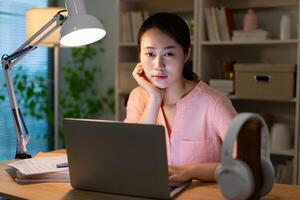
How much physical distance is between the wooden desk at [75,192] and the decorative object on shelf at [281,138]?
1.51 metres

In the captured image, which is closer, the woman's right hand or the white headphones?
the white headphones

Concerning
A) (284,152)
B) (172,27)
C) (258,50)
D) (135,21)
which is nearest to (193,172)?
(172,27)

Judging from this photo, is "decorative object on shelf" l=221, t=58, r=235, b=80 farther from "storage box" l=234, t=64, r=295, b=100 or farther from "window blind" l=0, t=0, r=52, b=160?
"window blind" l=0, t=0, r=52, b=160

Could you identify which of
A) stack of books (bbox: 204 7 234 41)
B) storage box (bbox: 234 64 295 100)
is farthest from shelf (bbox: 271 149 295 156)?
stack of books (bbox: 204 7 234 41)

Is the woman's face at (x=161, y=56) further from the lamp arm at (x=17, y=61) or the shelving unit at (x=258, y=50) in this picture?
the shelving unit at (x=258, y=50)

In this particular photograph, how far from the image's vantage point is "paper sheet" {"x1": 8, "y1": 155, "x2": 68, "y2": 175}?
59.6 inches

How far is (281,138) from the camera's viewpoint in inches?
115

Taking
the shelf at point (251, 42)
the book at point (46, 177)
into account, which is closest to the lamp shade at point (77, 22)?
the book at point (46, 177)

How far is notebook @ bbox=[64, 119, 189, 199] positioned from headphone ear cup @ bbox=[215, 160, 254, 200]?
10.1 inches

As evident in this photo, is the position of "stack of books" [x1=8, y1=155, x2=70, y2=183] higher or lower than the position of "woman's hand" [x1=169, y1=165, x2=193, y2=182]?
lower

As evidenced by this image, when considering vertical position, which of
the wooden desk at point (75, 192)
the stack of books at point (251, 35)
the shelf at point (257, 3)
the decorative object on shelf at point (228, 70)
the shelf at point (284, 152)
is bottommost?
the shelf at point (284, 152)

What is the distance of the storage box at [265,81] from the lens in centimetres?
280

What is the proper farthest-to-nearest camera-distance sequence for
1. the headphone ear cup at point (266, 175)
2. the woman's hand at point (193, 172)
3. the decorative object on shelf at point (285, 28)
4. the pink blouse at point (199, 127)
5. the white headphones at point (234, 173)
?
the decorative object on shelf at point (285, 28) < the pink blouse at point (199, 127) < the woman's hand at point (193, 172) < the headphone ear cup at point (266, 175) < the white headphones at point (234, 173)

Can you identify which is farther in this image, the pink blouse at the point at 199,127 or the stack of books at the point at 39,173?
the pink blouse at the point at 199,127
